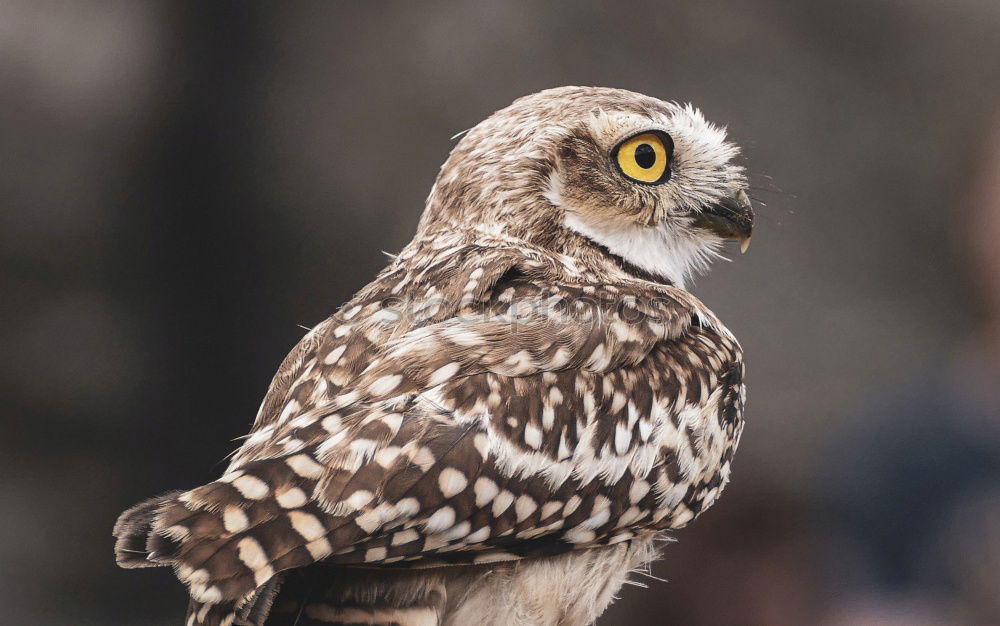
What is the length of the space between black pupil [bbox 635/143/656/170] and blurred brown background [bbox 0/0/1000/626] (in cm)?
265

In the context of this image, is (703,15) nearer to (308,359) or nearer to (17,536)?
(308,359)

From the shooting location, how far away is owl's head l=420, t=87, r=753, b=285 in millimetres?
2445

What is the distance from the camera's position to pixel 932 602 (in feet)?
11.3

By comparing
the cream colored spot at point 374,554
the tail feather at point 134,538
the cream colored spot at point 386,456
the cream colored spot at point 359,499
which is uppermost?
the cream colored spot at point 386,456

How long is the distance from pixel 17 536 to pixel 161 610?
93cm

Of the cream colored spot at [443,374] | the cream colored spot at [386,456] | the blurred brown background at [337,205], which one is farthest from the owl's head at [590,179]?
the blurred brown background at [337,205]

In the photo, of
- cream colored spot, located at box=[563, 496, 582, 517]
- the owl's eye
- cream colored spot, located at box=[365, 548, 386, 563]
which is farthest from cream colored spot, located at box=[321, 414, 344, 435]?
the owl's eye

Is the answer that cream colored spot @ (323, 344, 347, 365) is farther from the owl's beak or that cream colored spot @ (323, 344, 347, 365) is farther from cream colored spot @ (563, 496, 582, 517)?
the owl's beak

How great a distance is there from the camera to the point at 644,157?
254 centimetres

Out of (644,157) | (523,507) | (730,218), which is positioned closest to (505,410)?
(523,507)

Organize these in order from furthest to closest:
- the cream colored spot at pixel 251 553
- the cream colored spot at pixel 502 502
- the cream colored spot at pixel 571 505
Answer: the cream colored spot at pixel 571 505 → the cream colored spot at pixel 502 502 → the cream colored spot at pixel 251 553

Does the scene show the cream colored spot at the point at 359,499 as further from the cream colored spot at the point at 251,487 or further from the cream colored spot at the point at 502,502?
the cream colored spot at the point at 502,502

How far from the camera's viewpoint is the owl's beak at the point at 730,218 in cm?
270

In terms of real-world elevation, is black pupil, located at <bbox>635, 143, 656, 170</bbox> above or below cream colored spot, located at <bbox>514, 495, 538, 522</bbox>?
above
